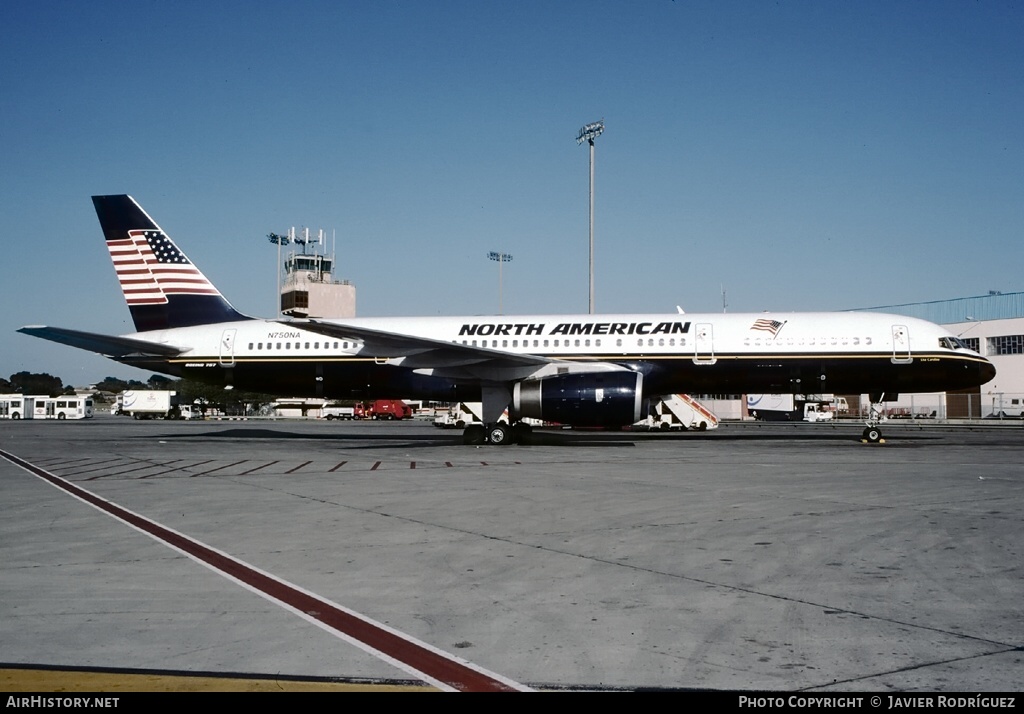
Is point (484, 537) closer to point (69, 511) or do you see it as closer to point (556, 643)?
point (556, 643)

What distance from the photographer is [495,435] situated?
25547 millimetres

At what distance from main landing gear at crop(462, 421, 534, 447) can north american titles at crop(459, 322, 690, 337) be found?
315 cm

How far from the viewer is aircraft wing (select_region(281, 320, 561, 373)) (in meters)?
23.0

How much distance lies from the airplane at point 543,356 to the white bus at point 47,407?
55283 millimetres

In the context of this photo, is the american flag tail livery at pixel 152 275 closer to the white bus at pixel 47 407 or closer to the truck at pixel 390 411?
the truck at pixel 390 411

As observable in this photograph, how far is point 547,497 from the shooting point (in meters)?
11.7

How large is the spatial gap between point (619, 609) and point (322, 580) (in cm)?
248

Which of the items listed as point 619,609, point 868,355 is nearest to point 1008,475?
point 868,355

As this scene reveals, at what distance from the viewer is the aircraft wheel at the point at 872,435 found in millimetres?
25328

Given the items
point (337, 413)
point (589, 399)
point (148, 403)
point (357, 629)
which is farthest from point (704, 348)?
point (337, 413)

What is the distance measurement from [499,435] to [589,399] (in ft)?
13.7

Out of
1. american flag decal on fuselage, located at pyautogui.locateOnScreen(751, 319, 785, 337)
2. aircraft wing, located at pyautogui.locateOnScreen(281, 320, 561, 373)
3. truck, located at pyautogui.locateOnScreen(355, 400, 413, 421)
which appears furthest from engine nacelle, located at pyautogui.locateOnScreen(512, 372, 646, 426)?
truck, located at pyautogui.locateOnScreen(355, 400, 413, 421)

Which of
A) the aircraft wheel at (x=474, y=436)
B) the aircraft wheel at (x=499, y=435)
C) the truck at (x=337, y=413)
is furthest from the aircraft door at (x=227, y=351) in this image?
the truck at (x=337, y=413)

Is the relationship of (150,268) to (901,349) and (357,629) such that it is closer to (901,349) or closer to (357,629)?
(901,349)
